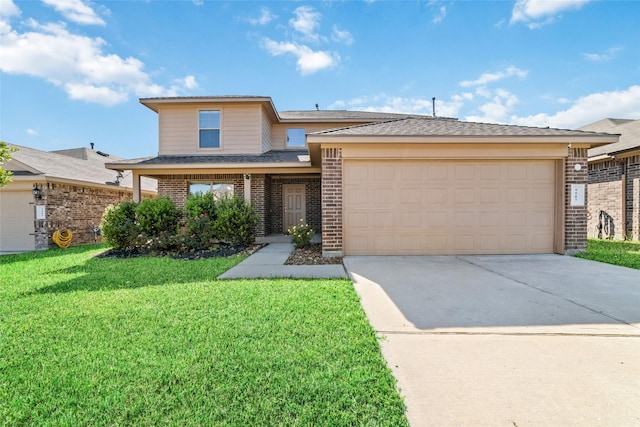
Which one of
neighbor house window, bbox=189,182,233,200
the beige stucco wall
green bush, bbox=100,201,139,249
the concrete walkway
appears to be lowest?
the concrete walkway

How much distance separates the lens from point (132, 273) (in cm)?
592

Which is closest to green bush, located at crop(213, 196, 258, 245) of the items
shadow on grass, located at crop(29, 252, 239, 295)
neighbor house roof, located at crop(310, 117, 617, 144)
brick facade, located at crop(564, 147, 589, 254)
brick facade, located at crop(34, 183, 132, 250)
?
shadow on grass, located at crop(29, 252, 239, 295)

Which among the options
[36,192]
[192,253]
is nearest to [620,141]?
[192,253]

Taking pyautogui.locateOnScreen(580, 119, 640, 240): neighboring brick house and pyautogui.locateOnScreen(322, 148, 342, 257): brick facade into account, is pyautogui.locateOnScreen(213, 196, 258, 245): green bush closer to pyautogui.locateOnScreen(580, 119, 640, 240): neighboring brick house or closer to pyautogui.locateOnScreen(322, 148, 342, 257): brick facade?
pyautogui.locateOnScreen(322, 148, 342, 257): brick facade

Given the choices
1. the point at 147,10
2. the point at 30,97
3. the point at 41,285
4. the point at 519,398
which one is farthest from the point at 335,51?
the point at 30,97

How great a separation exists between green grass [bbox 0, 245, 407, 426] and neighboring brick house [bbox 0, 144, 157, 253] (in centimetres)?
820

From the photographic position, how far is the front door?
13.1 metres

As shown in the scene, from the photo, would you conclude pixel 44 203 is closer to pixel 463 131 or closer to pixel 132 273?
pixel 132 273

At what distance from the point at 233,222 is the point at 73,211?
310 inches

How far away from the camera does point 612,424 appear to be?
178 centimetres

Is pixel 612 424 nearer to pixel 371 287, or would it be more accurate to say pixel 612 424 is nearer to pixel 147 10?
pixel 371 287

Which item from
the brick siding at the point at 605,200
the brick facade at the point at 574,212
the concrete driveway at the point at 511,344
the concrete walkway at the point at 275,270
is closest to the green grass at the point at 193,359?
the concrete driveway at the point at 511,344

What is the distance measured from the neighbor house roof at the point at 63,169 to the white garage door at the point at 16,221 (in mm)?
955

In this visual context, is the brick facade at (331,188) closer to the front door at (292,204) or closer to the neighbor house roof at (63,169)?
the front door at (292,204)
